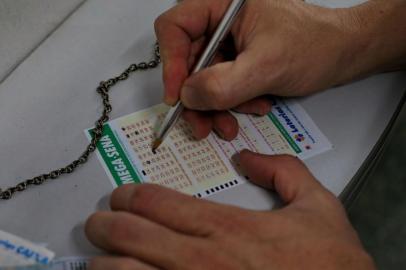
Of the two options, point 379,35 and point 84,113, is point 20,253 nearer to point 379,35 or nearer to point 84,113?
point 84,113

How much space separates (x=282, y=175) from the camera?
24.2 inches

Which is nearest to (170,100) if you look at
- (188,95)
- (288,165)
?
(188,95)

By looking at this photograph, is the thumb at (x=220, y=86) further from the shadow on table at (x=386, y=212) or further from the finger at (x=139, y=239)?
the shadow on table at (x=386, y=212)

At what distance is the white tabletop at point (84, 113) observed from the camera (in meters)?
0.61

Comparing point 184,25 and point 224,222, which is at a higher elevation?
point 184,25

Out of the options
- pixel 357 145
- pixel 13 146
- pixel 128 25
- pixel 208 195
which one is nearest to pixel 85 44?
pixel 128 25

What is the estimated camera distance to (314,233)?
1.81ft

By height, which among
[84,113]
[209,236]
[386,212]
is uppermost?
[84,113]

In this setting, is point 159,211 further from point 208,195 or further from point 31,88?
point 31,88

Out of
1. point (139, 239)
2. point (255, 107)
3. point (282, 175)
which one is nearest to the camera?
point (139, 239)

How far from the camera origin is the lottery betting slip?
65 centimetres

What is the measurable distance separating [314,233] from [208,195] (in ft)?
0.46

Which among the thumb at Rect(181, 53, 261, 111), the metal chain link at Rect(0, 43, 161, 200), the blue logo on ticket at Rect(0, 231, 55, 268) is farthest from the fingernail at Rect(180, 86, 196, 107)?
the blue logo on ticket at Rect(0, 231, 55, 268)

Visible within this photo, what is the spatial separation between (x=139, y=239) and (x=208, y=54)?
252 mm
